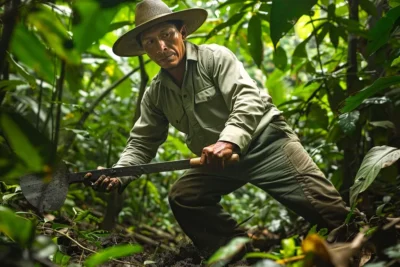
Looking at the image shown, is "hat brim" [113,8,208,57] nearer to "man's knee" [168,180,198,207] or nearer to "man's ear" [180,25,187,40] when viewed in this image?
"man's ear" [180,25,187,40]

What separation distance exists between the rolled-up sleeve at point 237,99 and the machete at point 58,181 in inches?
5.2

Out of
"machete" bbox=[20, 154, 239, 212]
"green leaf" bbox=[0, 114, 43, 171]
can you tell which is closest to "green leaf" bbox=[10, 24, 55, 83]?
"green leaf" bbox=[0, 114, 43, 171]

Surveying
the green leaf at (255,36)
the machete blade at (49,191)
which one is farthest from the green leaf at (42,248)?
the green leaf at (255,36)

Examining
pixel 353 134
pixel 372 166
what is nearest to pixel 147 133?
pixel 353 134

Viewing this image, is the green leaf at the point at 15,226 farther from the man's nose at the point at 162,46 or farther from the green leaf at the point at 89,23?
the man's nose at the point at 162,46

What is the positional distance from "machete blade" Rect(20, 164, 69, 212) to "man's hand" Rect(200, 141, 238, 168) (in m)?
0.67

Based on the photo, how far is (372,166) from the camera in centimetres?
222

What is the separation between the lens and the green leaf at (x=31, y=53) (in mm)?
866

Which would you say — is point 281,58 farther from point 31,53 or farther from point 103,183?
point 31,53

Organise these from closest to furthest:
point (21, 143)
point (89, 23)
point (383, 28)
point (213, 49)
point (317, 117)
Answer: point (89, 23), point (21, 143), point (383, 28), point (213, 49), point (317, 117)

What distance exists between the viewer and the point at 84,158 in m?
4.62

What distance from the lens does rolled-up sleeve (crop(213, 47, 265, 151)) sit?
262cm

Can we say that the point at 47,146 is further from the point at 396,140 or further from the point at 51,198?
the point at 396,140

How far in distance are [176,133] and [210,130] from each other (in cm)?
277
